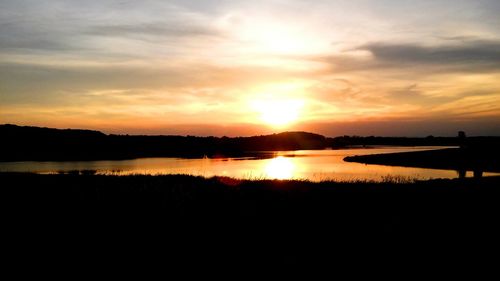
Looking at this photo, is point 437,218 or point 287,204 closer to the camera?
point 437,218

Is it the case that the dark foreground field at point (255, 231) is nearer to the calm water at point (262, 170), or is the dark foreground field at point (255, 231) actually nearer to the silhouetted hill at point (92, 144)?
the calm water at point (262, 170)

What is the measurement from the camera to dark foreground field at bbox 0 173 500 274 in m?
9.87

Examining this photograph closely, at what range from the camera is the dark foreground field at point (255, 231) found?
32.4ft

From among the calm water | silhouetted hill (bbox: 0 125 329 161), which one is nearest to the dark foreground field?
the calm water

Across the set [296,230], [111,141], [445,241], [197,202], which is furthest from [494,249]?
[111,141]

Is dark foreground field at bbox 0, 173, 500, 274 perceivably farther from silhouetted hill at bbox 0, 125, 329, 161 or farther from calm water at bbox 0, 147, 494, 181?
silhouetted hill at bbox 0, 125, 329, 161

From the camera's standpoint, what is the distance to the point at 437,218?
13.8 metres

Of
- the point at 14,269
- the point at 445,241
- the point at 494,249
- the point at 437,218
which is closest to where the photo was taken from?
the point at 14,269

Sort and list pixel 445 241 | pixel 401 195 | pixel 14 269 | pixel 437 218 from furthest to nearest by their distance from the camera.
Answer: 1. pixel 401 195
2. pixel 437 218
3. pixel 445 241
4. pixel 14 269

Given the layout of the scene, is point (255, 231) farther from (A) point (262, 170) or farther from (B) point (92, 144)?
(B) point (92, 144)

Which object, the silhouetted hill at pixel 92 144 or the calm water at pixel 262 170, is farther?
the silhouetted hill at pixel 92 144

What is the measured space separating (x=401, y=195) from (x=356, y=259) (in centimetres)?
1091

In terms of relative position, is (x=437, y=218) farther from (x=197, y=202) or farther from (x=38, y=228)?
(x=38, y=228)

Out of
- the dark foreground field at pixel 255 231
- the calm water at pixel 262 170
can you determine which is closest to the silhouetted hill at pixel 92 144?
the calm water at pixel 262 170
